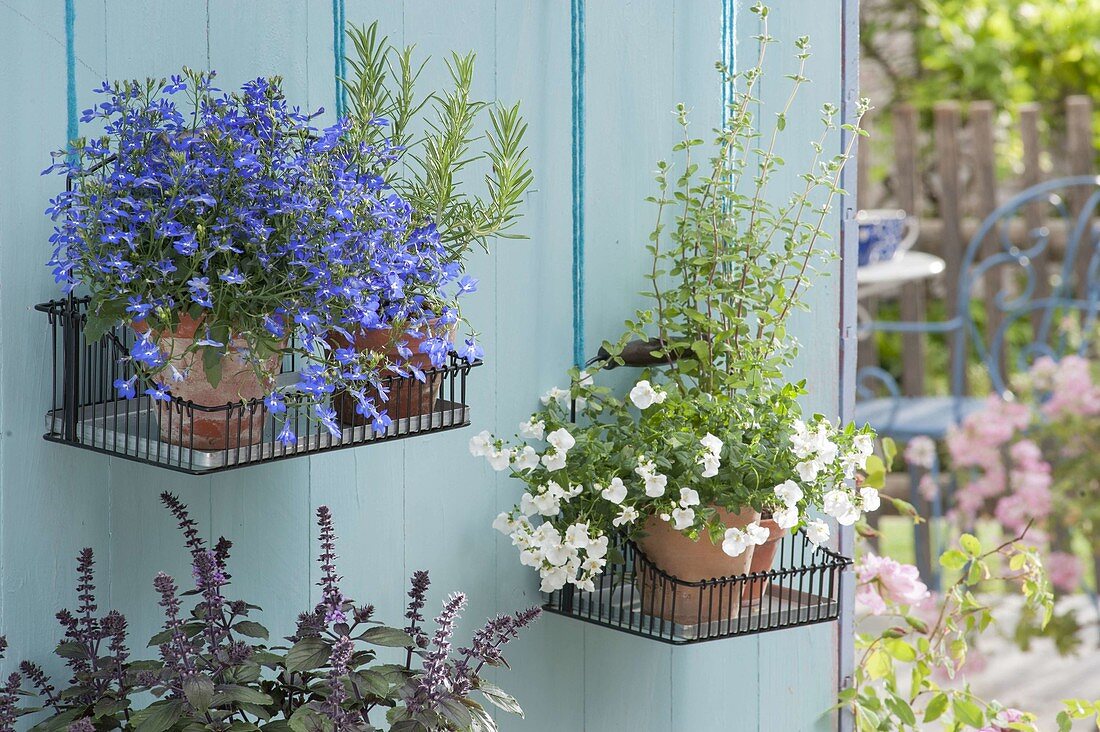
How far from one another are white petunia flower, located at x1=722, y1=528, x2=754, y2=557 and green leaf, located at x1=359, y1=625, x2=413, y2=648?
15.3 inches

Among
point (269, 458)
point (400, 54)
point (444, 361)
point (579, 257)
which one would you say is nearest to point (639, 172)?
point (579, 257)

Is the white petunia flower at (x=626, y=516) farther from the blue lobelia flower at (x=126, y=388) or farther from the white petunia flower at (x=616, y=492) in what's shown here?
the blue lobelia flower at (x=126, y=388)

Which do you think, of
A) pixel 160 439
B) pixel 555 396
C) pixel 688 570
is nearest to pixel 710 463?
pixel 688 570

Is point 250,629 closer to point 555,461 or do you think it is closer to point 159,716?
point 159,716

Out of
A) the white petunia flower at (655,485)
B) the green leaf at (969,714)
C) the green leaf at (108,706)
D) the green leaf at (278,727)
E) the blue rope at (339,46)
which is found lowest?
the green leaf at (969,714)

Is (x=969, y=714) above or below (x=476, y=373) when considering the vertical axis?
below

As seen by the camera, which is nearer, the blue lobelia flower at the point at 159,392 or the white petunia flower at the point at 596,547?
the blue lobelia flower at the point at 159,392

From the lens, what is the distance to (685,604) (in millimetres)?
1528

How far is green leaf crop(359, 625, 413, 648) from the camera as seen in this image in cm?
127

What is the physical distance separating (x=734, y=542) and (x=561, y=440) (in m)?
0.23

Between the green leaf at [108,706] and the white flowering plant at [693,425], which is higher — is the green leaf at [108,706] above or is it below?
below

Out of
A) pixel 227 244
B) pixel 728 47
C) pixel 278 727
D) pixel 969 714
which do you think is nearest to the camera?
pixel 227 244

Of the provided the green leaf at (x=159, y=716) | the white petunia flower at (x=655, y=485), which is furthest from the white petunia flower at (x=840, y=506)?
the green leaf at (x=159, y=716)

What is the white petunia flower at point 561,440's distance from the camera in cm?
149
